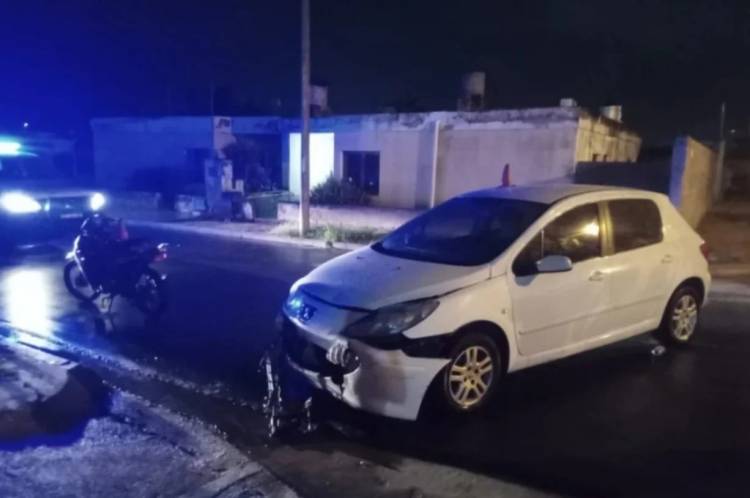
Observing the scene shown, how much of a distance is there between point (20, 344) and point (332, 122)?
1356 cm

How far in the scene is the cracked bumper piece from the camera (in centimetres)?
436

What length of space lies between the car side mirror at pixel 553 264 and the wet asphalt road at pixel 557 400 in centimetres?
107

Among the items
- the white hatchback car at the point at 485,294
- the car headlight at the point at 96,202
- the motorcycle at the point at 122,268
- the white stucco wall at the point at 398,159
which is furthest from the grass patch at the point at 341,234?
the white hatchback car at the point at 485,294

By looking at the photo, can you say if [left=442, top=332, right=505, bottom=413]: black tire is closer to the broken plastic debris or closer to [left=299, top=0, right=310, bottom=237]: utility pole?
the broken plastic debris

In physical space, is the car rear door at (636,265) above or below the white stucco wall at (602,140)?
below

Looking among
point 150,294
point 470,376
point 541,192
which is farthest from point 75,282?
point 541,192

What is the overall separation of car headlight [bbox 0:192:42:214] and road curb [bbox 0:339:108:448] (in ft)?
21.8

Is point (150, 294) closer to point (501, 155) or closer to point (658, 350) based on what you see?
point (658, 350)

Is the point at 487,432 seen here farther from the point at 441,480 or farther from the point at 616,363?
the point at 616,363

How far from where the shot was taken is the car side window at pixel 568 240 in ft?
16.5

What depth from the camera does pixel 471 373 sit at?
15.5ft

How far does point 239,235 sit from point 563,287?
11349mm

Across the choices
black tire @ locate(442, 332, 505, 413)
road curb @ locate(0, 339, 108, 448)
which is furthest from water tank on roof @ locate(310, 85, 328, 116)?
black tire @ locate(442, 332, 505, 413)

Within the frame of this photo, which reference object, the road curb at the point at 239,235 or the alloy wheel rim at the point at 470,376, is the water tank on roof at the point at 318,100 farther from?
the alloy wheel rim at the point at 470,376
